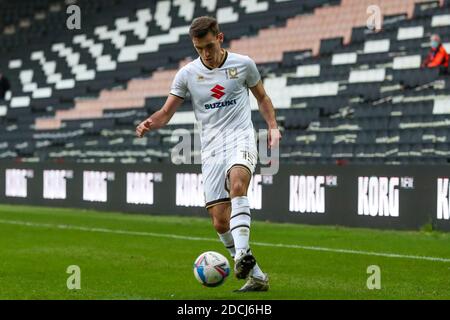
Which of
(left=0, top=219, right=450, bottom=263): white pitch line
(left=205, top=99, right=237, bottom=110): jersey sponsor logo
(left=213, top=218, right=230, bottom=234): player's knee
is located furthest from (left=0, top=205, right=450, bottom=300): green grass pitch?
(left=205, top=99, right=237, bottom=110): jersey sponsor logo

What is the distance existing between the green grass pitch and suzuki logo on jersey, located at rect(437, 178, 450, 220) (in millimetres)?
384

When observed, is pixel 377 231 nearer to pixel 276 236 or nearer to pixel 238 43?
pixel 276 236

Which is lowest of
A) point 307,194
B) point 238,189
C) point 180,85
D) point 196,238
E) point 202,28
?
point 196,238

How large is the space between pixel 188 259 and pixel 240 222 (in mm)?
3793

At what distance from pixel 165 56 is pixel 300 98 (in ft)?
26.8

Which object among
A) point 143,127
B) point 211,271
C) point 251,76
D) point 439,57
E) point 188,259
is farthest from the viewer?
point 439,57

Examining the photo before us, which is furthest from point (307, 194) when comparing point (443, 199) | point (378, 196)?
point (443, 199)

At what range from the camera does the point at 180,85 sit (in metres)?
8.41

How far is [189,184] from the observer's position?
1997cm

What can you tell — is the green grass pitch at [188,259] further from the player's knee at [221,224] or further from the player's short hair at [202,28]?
the player's short hair at [202,28]

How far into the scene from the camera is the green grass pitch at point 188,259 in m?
8.20

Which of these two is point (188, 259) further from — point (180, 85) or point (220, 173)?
point (180, 85)
